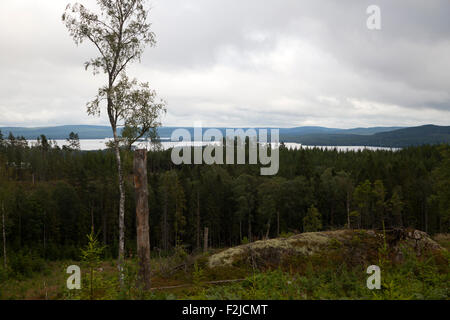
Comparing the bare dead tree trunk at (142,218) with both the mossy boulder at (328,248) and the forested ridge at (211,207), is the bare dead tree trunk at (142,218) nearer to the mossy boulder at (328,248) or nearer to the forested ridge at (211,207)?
the mossy boulder at (328,248)

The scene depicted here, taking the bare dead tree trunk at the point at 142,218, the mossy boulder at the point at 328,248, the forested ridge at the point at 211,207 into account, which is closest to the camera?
the bare dead tree trunk at the point at 142,218

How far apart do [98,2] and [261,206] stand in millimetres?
40184

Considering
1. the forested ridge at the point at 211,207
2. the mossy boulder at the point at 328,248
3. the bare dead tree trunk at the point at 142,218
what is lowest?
the forested ridge at the point at 211,207

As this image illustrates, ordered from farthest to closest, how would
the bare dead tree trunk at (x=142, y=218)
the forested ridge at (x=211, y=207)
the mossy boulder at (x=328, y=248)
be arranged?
the forested ridge at (x=211, y=207), the mossy boulder at (x=328, y=248), the bare dead tree trunk at (x=142, y=218)

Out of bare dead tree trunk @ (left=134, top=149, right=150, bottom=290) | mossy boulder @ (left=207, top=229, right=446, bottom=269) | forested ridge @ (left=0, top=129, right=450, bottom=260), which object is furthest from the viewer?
forested ridge @ (left=0, top=129, right=450, bottom=260)

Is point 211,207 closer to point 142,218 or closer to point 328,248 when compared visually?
point 328,248

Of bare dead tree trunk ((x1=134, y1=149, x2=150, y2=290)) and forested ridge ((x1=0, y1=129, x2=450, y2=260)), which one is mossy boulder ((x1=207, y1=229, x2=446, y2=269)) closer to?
bare dead tree trunk ((x1=134, y1=149, x2=150, y2=290))

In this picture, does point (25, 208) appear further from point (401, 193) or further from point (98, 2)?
point (401, 193)

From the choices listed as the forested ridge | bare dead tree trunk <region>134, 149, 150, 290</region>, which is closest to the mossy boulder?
bare dead tree trunk <region>134, 149, 150, 290</region>

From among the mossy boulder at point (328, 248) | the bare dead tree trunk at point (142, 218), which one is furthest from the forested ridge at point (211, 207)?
the bare dead tree trunk at point (142, 218)

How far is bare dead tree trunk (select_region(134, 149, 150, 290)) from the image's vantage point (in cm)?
754

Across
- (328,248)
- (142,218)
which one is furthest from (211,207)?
(142,218)

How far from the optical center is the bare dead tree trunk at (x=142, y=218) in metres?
7.54

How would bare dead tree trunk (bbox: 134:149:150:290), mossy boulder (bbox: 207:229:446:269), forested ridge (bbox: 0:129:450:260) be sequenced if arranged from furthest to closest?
forested ridge (bbox: 0:129:450:260), mossy boulder (bbox: 207:229:446:269), bare dead tree trunk (bbox: 134:149:150:290)
